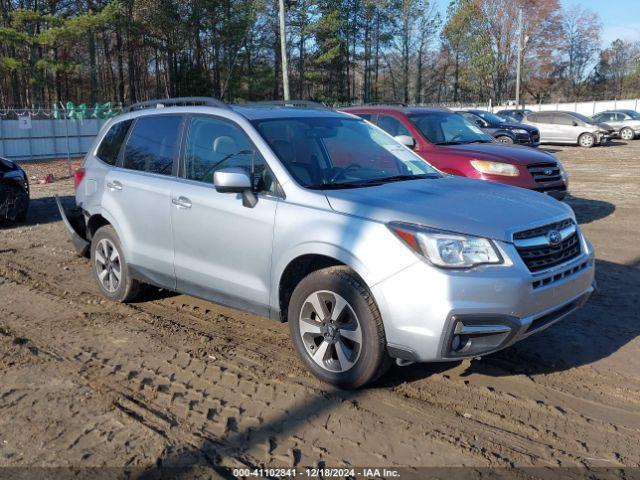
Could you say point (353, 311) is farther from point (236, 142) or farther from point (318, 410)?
point (236, 142)

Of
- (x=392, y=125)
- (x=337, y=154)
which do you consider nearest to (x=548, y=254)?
(x=337, y=154)

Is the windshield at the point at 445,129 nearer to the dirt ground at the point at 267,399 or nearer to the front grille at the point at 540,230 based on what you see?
the dirt ground at the point at 267,399

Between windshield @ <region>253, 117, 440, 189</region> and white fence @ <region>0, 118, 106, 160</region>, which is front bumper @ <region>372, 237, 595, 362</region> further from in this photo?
white fence @ <region>0, 118, 106, 160</region>

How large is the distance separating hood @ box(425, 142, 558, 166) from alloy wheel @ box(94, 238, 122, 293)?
493 cm

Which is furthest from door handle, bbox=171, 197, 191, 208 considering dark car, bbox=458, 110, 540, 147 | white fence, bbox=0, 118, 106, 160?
white fence, bbox=0, 118, 106, 160

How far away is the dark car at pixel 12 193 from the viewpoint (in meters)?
9.94

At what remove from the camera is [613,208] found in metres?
10.8

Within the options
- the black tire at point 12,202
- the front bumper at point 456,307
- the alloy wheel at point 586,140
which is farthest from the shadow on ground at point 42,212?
the alloy wheel at point 586,140

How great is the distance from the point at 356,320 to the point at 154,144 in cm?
273

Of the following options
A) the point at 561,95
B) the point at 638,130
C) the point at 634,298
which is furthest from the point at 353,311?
the point at 561,95

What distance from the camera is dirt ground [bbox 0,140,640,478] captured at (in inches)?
128

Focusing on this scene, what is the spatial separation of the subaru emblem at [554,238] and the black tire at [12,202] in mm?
8908

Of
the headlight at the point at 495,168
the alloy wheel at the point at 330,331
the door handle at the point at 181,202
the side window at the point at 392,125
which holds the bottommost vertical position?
the alloy wheel at the point at 330,331

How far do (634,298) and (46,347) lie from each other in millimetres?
5193
